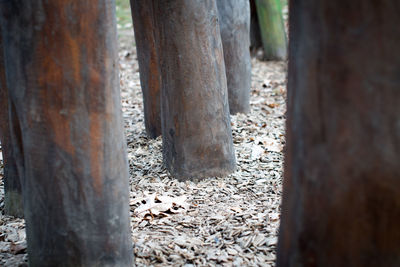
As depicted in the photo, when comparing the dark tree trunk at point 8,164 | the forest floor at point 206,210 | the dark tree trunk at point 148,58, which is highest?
the dark tree trunk at point 148,58

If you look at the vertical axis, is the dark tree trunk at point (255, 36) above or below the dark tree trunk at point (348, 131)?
above

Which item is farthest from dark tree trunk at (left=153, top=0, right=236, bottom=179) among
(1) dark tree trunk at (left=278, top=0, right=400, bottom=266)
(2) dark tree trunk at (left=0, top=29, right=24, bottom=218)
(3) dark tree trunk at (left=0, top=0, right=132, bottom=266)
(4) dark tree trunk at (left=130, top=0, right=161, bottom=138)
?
(1) dark tree trunk at (left=278, top=0, right=400, bottom=266)

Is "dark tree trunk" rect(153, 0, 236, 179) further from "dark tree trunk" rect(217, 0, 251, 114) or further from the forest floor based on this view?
"dark tree trunk" rect(217, 0, 251, 114)

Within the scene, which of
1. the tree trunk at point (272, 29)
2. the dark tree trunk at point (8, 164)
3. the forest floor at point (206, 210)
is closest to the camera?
the forest floor at point (206, 210)

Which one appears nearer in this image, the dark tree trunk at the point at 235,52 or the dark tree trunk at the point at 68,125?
the dark tree trunk at the point at 68,125

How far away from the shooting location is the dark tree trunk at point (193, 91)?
3.61 metres

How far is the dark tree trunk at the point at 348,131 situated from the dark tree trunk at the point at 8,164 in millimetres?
1963

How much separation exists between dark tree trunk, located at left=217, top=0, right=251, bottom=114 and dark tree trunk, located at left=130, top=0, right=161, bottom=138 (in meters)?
1.17

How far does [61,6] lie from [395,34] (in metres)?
1.21

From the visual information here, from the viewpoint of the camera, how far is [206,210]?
11.1 feet

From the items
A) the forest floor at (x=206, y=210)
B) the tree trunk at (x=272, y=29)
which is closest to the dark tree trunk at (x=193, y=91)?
the forest floor at (x=206, y=210)

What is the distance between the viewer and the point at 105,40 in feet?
6.86

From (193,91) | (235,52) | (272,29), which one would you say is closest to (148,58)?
(193,91)

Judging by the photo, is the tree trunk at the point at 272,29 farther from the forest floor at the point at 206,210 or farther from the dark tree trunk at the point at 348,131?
the dark tree trunk at the point at 348,131
